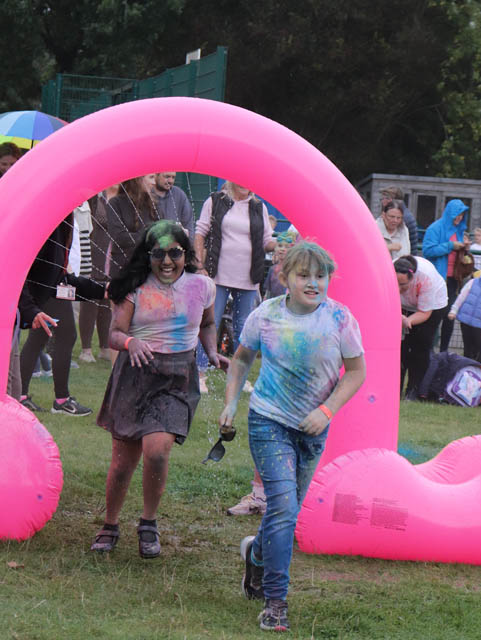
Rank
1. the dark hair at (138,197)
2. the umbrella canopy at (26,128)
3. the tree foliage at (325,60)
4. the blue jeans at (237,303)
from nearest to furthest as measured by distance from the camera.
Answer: the dark hair at (138,197) < the blue jeans at (237,303) < the umbrella canopy at (26,128) < the tree foliage at (325,60)

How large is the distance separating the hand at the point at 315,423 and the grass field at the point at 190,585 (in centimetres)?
78

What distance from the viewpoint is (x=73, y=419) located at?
24.9 ft

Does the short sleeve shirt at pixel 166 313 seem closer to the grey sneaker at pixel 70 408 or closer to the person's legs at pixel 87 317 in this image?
the grey sneaker at pixel 70 408

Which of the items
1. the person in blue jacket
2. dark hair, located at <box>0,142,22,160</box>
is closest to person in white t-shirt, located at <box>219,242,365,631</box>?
dark hair, located at <box>0,142,22,160</box>

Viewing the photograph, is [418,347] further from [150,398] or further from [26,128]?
[26,128]

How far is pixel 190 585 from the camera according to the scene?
4469mm

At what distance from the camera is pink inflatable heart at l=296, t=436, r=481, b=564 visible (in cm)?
495

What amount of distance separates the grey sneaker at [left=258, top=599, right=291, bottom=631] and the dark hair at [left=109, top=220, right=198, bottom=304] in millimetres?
1634

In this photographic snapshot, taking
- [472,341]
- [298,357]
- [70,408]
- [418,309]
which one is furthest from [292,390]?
[472,341]

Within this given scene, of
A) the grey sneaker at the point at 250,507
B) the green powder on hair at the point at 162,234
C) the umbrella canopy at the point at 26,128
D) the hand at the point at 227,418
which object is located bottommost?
the grey sneaker at the point at 250,507

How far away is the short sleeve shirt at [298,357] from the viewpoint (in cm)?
412

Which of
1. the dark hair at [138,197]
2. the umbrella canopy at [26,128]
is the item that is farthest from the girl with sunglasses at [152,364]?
the umbrella canopy at [26,128]

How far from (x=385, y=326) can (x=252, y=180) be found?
1.08 m

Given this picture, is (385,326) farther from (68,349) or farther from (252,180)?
(68,349)
